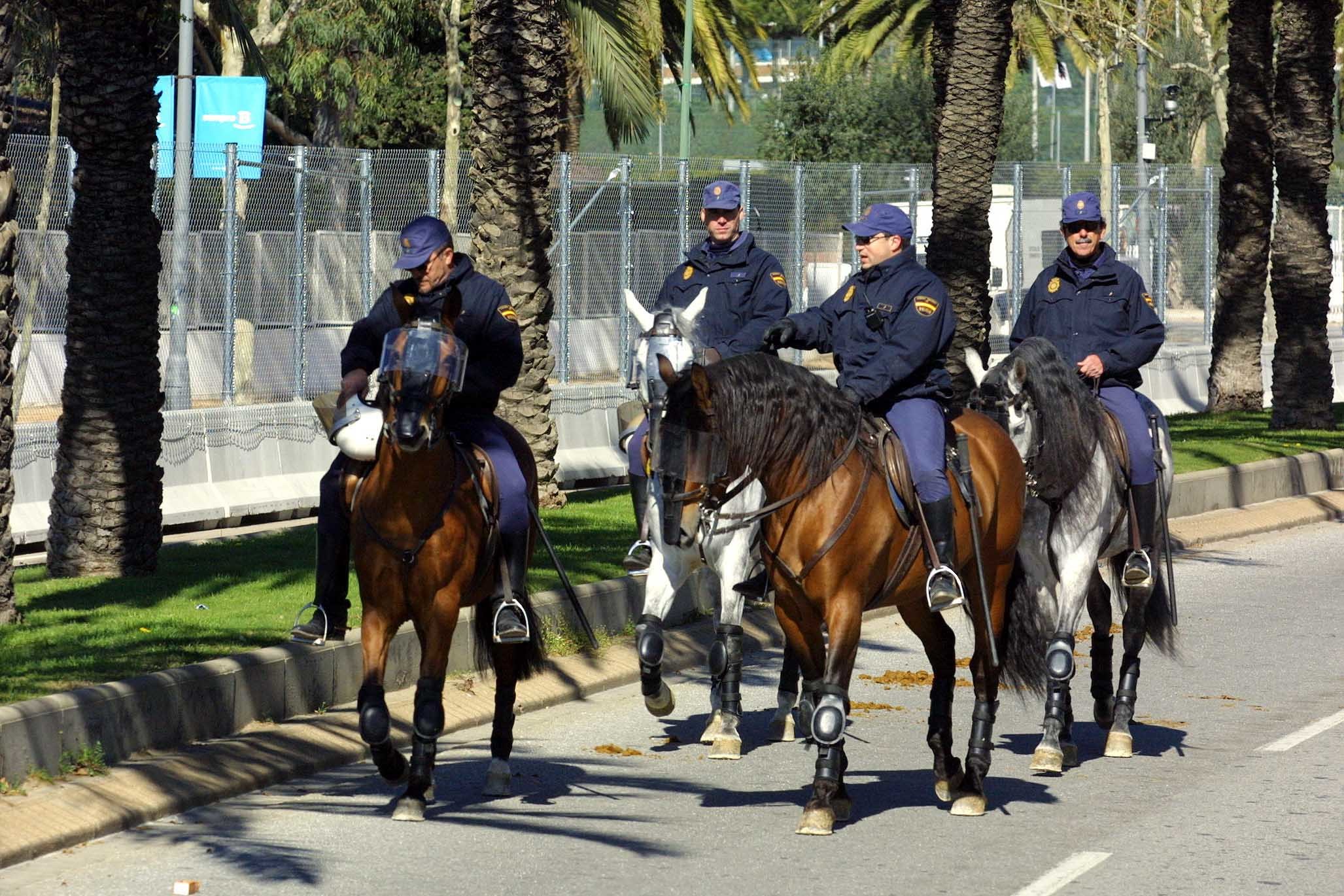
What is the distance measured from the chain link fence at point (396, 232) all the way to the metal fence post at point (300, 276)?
0.9 inches

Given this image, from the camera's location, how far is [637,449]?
1012 centimetres

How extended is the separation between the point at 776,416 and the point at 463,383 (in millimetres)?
1386

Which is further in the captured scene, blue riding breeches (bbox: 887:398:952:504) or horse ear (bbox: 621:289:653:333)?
horse ear (bbox: 621:289:653:333)

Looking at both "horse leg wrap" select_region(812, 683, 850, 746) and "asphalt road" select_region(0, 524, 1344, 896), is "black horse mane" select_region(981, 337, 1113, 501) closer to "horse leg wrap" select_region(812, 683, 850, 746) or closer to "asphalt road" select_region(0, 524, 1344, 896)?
"asphalt road" select_region(0, 524, 1344, 896)

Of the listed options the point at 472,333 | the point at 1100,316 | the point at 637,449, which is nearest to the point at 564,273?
the point at 637,449

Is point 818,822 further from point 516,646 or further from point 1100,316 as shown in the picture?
point 1100,316

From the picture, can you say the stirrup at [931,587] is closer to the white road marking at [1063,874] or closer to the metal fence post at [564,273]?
the white road marking at [1063,874]

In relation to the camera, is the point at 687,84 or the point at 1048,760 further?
the point at 687,84

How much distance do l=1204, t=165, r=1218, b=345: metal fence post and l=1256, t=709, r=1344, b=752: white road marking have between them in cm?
2307

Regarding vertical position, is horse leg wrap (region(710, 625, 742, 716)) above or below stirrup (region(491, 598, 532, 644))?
below

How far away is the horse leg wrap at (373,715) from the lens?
7.56 metres

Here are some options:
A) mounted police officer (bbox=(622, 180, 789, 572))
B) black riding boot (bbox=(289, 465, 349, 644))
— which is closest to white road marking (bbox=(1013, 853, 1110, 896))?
black riding boot (bbox=(289, 465, 349, 644))

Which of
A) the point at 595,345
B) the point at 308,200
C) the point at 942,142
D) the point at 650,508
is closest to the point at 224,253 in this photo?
the point at 308,200

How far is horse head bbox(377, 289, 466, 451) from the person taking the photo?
286 inches
